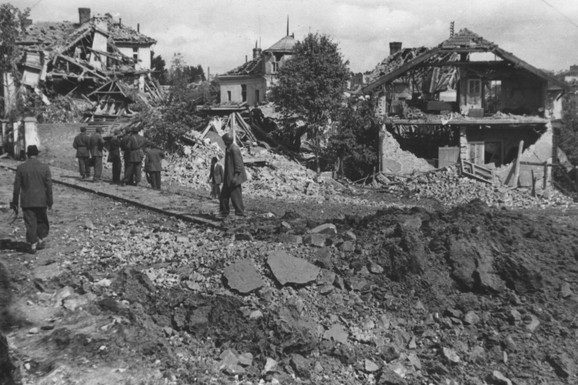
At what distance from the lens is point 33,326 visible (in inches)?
259

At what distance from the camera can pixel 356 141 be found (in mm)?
28922

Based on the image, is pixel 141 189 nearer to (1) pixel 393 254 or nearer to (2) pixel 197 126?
(1) pixel 393 254

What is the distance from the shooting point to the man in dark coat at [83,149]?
16484 millimetres

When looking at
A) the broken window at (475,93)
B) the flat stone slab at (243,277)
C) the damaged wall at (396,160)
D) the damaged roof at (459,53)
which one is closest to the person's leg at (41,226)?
the flat stone slab at (243,277)

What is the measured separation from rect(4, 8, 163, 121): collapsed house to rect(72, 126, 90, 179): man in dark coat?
12.0m

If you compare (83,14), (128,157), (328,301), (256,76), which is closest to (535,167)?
(128,157)

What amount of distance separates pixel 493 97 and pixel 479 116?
2.95 metres

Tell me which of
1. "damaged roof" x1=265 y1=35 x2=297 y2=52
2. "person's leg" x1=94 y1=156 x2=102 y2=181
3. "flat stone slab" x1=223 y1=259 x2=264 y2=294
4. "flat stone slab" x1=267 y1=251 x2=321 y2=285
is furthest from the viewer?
"damaged roof" x1=265 y1=35 x2=297 y2=52

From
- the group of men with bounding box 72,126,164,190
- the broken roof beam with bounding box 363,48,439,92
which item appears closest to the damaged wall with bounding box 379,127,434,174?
the broken roof beam with bounding box 363,48,439,92

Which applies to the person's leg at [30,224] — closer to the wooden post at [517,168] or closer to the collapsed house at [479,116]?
the collapsed house at [479,116]

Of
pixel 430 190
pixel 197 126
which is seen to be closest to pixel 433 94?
pixel 430 190

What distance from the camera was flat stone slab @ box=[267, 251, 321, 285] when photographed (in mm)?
7969

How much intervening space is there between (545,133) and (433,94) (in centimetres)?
605

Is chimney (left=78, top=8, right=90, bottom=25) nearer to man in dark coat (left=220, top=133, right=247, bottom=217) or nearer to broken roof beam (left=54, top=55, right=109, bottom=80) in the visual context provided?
broken roof beam (left=54, top=55, right=109, bottom=80)
